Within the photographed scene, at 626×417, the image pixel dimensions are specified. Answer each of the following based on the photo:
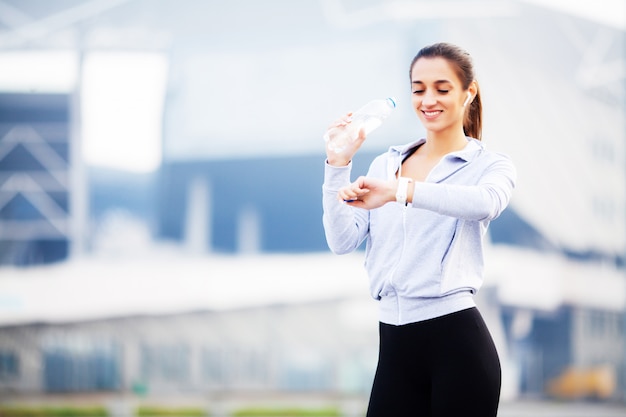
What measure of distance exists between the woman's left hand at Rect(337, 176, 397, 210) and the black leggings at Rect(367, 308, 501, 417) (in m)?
0.21

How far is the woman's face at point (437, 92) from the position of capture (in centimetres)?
129

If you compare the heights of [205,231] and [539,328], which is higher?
[205,231]

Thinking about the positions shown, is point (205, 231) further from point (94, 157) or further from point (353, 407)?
point (353, 407)

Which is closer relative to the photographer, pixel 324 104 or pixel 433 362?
pixel 433 362

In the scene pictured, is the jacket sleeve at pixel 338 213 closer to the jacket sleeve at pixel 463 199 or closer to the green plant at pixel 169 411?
the jacket sleeve at pixel 463 199

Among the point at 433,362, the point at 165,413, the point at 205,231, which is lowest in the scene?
the point at 165,413

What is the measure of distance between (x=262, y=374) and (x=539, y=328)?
4.80 feet

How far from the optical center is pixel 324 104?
4469 mm

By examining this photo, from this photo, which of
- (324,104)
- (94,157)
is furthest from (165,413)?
(324,104)

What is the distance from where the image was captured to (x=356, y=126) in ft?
4.28

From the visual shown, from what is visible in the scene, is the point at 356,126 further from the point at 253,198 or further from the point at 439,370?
the point at 253,198

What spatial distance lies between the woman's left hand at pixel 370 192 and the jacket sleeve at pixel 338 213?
4.7 inches

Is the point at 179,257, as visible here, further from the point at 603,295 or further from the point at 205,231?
the point at 603,295

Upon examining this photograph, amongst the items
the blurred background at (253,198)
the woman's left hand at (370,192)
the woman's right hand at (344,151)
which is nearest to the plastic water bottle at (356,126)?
the woman's right hand at (344,151)
